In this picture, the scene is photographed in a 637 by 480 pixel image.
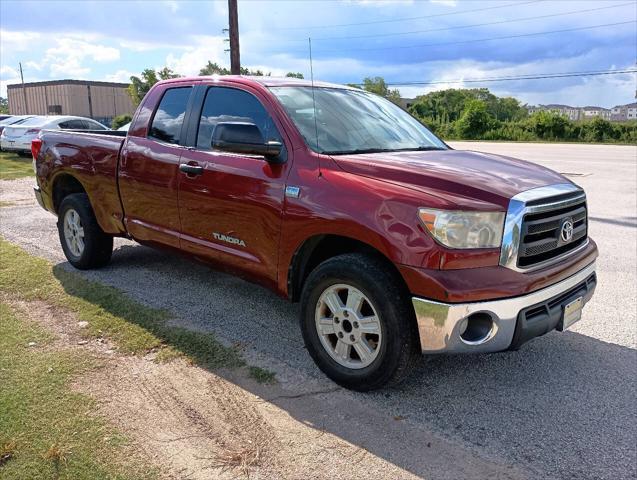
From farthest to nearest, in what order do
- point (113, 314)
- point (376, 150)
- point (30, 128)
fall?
point (30, 128) < point (113, 314) < point (376, 150)

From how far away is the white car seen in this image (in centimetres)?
1886

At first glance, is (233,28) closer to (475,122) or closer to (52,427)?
(52,427)

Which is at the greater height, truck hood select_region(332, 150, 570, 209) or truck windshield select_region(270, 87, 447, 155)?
truck windshield select_region(270, 87, 447, 155)

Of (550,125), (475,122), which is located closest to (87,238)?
(550,125)

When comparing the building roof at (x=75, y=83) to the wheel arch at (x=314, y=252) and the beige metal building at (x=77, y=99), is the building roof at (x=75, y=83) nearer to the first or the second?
the beige metal building at (x=77, y=99)

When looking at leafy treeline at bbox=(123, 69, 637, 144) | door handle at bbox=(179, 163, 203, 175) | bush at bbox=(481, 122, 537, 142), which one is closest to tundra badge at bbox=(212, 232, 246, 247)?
door handle at bbox=(179, 163, 203, 175)

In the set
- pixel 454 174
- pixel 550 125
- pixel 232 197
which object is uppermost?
pixel 550 125

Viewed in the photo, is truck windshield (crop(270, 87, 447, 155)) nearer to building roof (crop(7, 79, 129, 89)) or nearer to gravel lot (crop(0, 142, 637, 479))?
gravel lot (crop(0, 142, 637, 479))

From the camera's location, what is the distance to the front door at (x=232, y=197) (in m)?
3.69

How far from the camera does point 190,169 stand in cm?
419

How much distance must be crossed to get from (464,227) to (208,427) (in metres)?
1.74

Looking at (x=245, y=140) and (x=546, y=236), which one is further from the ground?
(x=245, y=140)

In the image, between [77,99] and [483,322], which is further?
[77,99]

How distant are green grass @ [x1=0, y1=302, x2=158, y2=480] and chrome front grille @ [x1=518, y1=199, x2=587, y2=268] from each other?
88.1 inches
